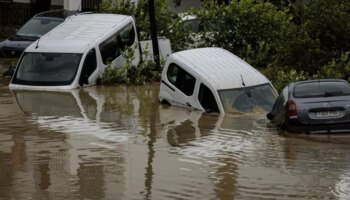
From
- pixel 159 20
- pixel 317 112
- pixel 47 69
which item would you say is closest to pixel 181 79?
pixel 47 69

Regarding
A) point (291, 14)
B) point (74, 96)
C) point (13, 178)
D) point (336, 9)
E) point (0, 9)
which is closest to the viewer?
point (13, 178)

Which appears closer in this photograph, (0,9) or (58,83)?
(58,83)

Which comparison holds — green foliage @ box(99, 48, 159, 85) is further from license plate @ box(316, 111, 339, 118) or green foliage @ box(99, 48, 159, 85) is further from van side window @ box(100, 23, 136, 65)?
license plate @ box(316, 111, 339, 118)

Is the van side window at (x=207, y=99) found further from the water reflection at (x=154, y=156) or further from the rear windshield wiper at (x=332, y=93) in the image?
the rear windshield wiper at (x=332, y=93)

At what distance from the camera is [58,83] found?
20078 millimetres

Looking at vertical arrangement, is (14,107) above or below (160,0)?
below

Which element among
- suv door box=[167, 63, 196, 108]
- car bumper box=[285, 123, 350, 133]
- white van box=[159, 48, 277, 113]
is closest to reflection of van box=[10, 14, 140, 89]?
white van box=[159, 48, 277, 113]

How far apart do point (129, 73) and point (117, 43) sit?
3.25 ft

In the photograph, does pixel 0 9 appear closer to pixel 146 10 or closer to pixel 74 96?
pixel 146 10

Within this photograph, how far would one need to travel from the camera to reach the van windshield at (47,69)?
20141mm

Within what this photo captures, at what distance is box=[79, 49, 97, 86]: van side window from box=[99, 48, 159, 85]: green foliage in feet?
1.59

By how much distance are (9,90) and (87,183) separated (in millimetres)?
10673

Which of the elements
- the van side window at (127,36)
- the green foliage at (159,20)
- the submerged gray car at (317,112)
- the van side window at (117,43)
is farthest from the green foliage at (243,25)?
the submerged gray car at (317,112)

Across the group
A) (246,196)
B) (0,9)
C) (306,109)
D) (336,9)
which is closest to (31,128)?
(306,109)
